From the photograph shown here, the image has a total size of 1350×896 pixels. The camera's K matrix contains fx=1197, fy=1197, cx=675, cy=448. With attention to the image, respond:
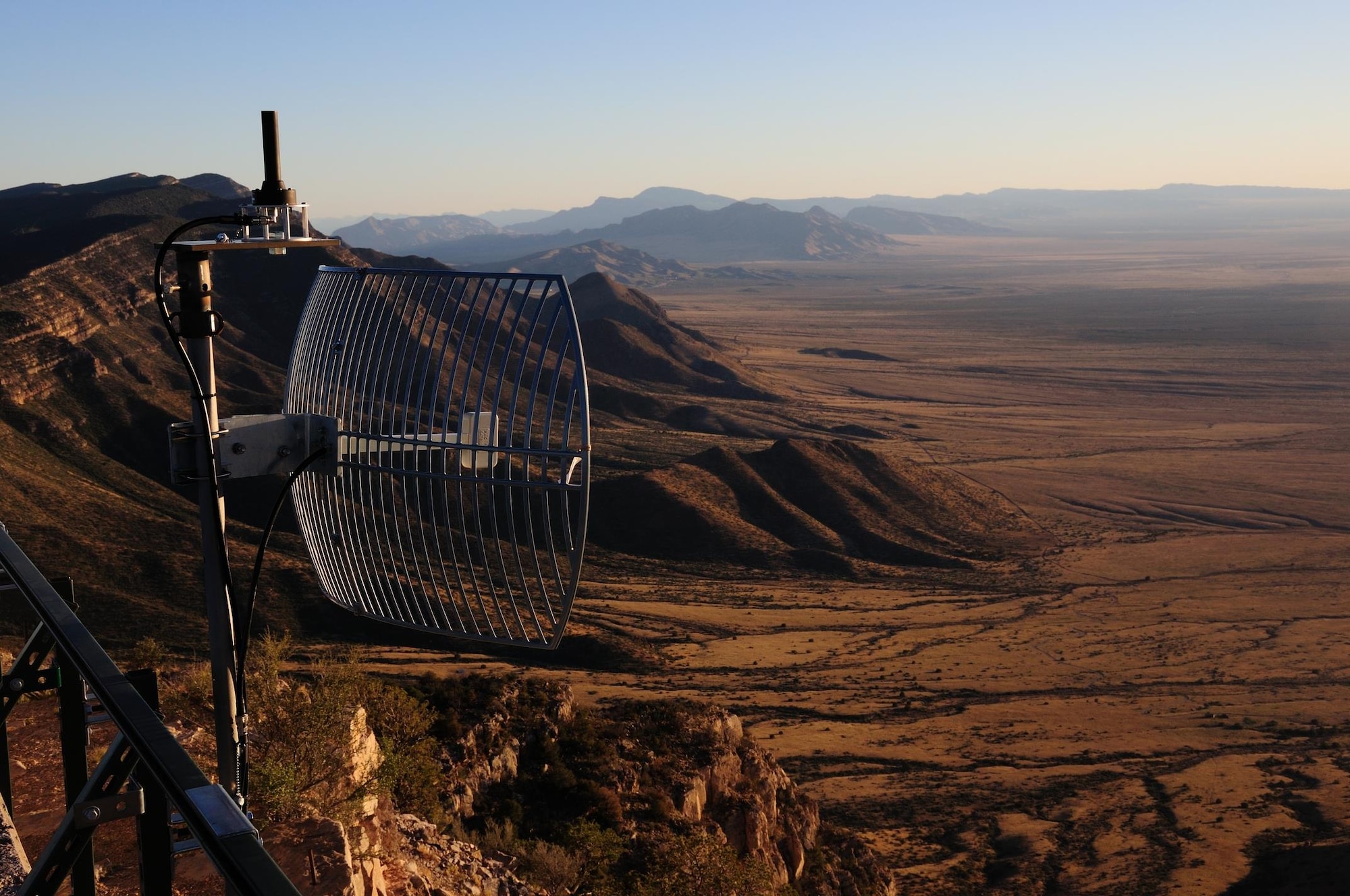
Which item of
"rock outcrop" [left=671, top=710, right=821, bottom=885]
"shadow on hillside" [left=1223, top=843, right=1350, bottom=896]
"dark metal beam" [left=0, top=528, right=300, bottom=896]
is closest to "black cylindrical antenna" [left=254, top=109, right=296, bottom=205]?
"dark metal beam" [left=0, top=528, right=300, bottom=896]

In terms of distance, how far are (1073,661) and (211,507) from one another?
35.3 meters

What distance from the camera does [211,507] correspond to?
4.61m

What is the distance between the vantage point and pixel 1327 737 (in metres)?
31.1

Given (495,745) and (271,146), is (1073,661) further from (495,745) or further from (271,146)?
(271,146)

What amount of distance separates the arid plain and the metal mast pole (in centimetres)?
1975

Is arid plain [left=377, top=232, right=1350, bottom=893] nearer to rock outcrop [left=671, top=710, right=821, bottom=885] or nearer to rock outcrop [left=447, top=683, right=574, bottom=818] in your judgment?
rock outcrop [left=671, top=710, right=821, bottom=885]

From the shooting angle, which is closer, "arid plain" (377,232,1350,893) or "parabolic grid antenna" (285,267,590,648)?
"parabolic grid antenna" (285,267,590,648)

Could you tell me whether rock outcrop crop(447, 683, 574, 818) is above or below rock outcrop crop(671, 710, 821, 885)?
above

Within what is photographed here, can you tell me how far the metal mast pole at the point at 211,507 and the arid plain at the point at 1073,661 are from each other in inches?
777

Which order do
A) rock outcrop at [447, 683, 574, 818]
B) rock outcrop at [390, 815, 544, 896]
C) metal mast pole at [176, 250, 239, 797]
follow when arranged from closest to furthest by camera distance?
metal mast pole at [176, 250, 239, 797]
rock outcrop at [390, 815, 544, 896]
rock outcrop at [447, 683, 574, 818]

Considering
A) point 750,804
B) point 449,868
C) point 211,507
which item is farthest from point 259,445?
point 750,804

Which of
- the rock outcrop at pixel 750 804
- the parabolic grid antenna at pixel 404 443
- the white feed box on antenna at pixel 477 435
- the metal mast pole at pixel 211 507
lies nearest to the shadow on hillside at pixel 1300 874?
the rock outcrop at pixel 750 804

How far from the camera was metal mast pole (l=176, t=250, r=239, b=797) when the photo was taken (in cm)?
457

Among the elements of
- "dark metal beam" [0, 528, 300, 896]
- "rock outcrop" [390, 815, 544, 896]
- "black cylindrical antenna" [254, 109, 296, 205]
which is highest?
"black cylindrical antenna" [254, 109, 296, 205]
